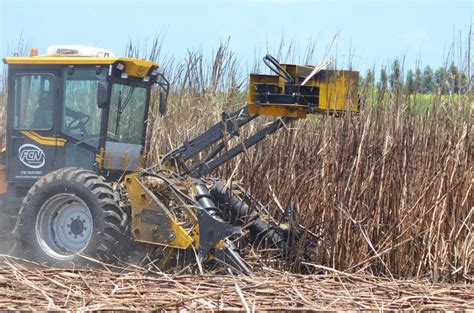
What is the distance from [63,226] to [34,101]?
1335 mm

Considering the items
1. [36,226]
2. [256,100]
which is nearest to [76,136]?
[36,226]

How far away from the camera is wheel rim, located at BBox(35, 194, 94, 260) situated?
788 cm

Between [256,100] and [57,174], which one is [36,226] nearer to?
[57,174]

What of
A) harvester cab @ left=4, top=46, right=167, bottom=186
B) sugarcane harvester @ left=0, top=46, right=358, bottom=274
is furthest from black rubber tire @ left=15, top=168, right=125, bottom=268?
harvester cab @ left=4, top=46, right=167, bottom=186

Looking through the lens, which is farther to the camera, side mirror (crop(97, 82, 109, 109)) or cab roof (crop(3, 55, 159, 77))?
cab roof (crop(3, 55, 159, 77))

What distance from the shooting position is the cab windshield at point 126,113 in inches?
328

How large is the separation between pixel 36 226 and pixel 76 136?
0.97 m

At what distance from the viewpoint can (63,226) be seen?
8047 mm

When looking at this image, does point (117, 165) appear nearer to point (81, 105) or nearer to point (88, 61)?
point (81, 105)

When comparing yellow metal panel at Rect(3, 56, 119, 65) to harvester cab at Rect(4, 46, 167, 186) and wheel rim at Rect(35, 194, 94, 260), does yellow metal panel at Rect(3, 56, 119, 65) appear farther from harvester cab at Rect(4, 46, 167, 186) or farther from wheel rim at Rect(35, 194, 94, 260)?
wheel rim at Rect(35, 194, 94, 260)

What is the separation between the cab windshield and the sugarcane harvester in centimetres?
1

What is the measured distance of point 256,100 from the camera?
7.79 metres

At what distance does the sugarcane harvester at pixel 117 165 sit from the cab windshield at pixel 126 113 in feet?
0.04

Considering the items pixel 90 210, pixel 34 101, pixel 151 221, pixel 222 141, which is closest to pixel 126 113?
pixel 34 101
